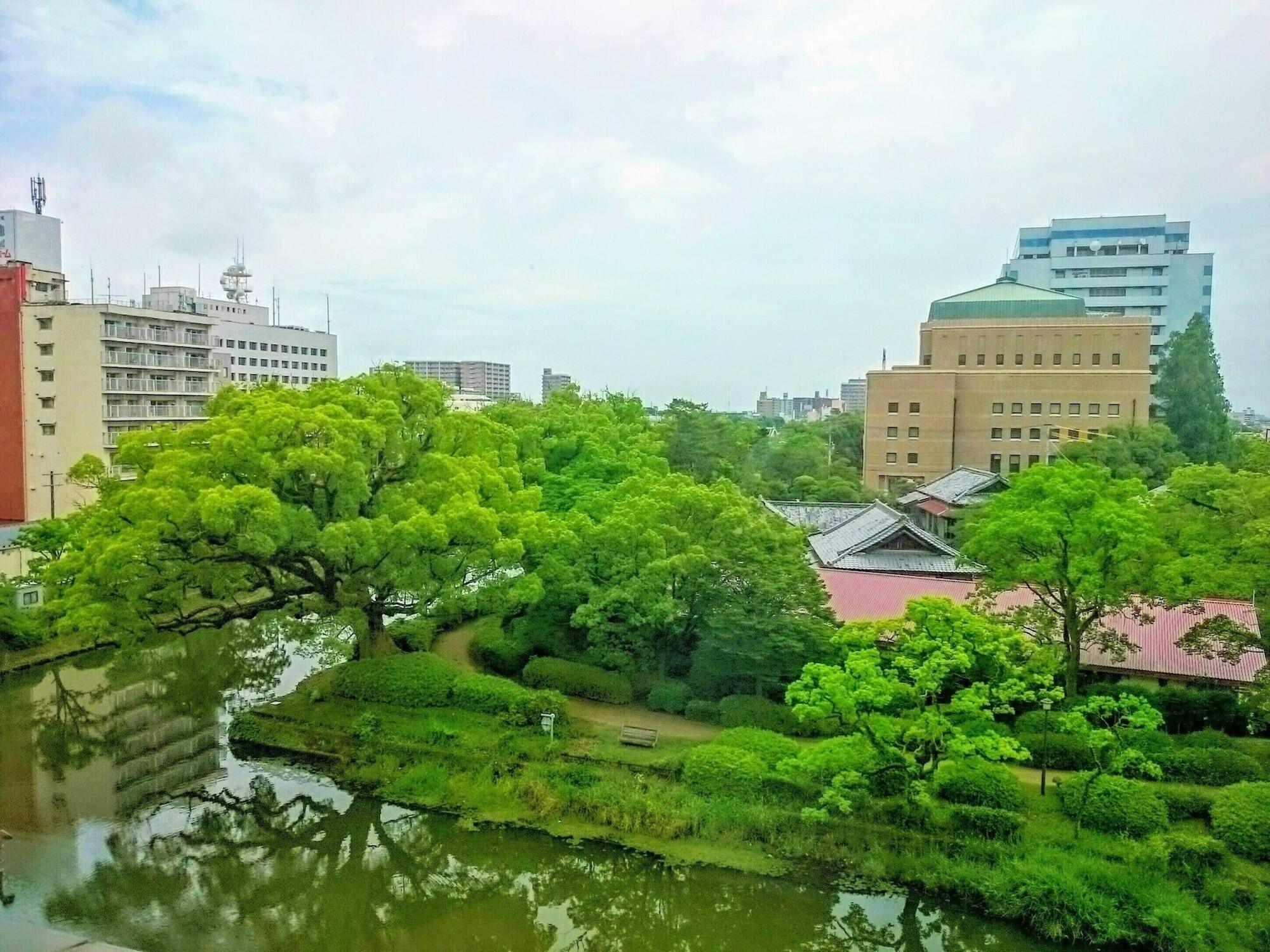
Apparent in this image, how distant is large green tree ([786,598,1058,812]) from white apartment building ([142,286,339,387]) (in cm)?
5063

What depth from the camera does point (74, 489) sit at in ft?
110

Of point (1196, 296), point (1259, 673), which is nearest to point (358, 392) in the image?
point (1259, 673)

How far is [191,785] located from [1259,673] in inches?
657

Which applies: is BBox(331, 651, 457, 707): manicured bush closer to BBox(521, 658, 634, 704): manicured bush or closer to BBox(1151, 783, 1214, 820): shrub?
BBox(521, 658, 634, 704): manicured bush

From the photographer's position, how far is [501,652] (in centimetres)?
1906

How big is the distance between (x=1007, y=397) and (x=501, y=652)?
3498cm

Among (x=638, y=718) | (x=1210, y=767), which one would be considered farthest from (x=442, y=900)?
(x=1210, y=767)

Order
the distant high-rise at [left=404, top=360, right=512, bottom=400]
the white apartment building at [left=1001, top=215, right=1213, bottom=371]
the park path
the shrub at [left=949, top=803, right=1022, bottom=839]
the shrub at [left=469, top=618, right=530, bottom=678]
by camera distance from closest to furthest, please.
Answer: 1. the shrub at [left=949, top=803, right=1022, bottom=839]
2. the park path
3. the shrub at [left=469, top=618, right=530, bottom=678]
4. the white apartment building at [left=1001, top=215, right=1213, bottom=371]
5. the distant high-rise at [left=404, top=360, right=512, bottom=400]

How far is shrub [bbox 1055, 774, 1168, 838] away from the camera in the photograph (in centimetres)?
1228

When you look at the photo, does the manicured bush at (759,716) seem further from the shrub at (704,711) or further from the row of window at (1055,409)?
the row of window at (1055,409)

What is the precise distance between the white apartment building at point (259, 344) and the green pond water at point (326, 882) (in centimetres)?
4518

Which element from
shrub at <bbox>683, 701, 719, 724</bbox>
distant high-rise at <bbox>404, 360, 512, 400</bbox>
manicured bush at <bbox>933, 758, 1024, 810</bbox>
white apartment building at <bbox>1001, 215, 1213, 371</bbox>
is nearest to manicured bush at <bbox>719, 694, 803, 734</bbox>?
shrub at <bbox>683, 701, 719, 724</bbox>

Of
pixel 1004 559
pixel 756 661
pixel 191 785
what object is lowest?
pixel 191 785

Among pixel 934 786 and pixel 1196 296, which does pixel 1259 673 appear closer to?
pixel 934 786
